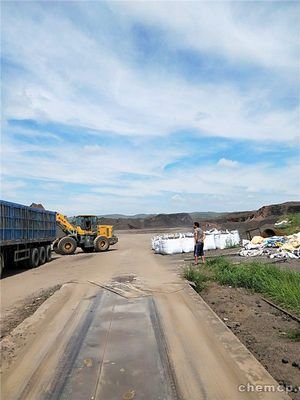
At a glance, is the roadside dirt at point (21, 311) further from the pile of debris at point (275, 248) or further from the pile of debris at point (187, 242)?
the pile of debris at point (187, 242)

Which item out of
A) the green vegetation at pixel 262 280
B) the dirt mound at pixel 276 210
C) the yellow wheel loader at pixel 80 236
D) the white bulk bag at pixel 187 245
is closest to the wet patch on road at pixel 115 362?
the green vegetation at pixel 262 280

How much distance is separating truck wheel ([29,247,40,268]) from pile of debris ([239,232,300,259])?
911 cm

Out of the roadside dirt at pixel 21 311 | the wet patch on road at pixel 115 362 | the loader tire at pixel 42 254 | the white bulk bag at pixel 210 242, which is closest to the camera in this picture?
the wet patch on road at pixel 115 362

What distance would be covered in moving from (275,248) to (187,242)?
16.9 feet

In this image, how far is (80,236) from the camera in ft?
83.1

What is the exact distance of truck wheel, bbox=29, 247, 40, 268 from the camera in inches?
713

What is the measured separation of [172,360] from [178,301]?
122 inches

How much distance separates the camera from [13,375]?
4559mm

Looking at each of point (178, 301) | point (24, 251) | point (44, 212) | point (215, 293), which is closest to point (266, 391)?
point (178, 301)

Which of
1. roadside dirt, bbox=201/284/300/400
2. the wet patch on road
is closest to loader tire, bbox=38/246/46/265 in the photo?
roadside dirt, bbox=201/284/300/400

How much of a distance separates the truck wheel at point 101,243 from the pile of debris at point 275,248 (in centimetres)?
948

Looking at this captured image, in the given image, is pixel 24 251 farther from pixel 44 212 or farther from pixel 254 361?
pixel 254 361

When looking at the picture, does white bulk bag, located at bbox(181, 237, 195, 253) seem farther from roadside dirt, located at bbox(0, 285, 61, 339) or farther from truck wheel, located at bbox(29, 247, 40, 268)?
roadside dirt, located at bbox(0, 285, 61, 339)

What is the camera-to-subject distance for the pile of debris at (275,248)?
16183 millimetres
